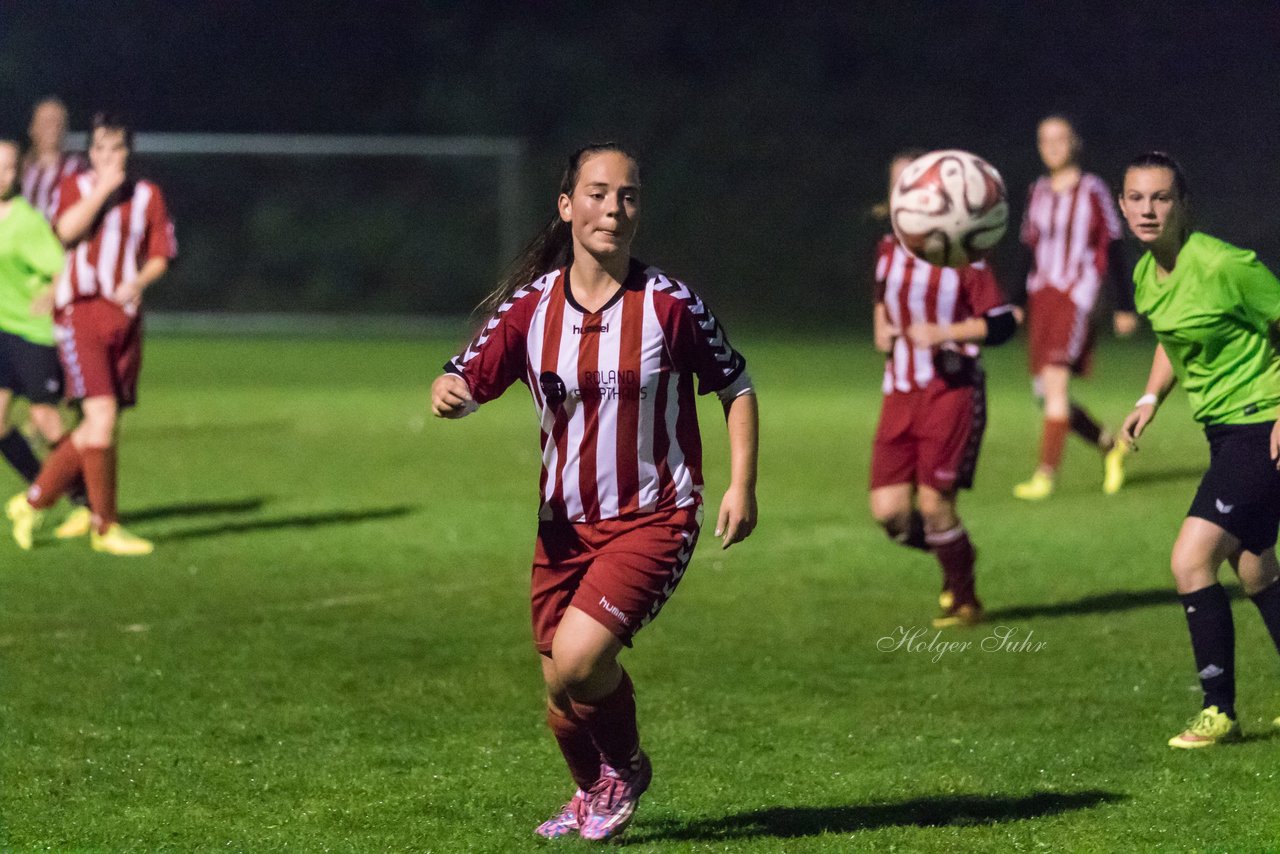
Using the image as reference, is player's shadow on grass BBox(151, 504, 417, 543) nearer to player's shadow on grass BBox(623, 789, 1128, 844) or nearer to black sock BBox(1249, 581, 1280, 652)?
player's shadow on grass BBox(623, 789, 1128, 844)

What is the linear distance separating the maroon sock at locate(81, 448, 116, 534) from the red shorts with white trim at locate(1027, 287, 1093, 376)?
5.91m

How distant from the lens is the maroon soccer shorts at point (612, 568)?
4852 millimetres

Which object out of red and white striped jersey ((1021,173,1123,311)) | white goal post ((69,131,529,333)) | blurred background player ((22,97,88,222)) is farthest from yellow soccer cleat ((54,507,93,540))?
white goal post ((69,131,529,333))

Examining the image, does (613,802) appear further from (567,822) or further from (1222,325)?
(1222,325)

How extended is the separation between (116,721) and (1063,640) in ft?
12.3

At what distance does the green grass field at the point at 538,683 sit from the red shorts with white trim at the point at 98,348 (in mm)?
862

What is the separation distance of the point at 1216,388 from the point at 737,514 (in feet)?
7.08

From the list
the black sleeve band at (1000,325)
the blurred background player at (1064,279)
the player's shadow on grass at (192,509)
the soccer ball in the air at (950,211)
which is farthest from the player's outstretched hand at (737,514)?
the blurred background player at (1064,279)

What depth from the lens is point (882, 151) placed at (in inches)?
1237

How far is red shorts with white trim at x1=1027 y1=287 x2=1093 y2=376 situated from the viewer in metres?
12.4

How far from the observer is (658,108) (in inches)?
1298

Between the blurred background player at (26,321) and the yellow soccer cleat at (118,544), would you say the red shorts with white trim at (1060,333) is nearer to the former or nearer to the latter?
the yellow soccer cleat at (118,544)

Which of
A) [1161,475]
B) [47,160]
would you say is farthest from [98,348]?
[1161,475]

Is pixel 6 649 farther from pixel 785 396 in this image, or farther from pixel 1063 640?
pixel 785 396
